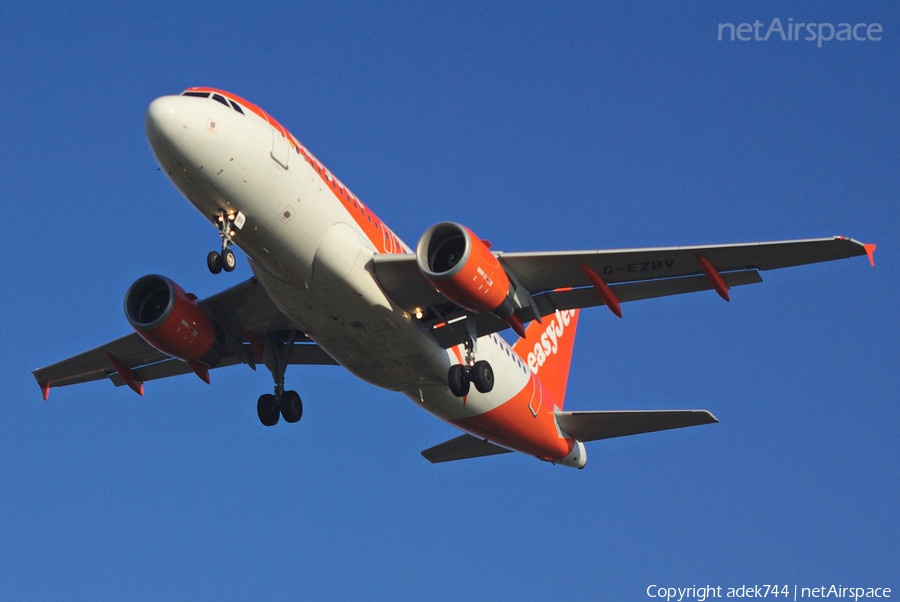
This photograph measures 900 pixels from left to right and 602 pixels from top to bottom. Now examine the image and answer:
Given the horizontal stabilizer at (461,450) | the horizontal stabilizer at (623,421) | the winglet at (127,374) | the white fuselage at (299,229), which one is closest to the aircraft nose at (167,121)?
the white fuselage at (299,229)

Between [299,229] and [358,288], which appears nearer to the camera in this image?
[299,229]

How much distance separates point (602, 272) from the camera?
73.7ft

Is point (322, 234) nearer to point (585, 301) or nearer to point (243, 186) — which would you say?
point (243, 186)

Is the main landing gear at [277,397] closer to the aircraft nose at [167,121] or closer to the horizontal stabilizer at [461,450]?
the horizontal stabilizer at [461,450]

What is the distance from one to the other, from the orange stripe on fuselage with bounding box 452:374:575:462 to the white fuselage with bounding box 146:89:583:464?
2.67 metres

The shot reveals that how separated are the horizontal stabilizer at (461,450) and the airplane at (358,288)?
1677mm

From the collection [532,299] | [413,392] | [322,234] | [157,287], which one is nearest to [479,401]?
[413,392]

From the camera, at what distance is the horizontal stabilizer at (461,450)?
1186 inches

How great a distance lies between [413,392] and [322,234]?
20.0 feet

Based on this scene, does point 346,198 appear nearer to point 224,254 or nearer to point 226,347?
point 224,254

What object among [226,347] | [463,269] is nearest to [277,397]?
[226,347]

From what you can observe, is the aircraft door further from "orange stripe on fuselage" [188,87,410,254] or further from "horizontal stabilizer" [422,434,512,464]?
"horizontal stabilizer" [422,434,512,464]

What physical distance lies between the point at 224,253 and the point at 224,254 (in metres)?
0.03

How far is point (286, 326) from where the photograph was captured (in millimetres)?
26031
